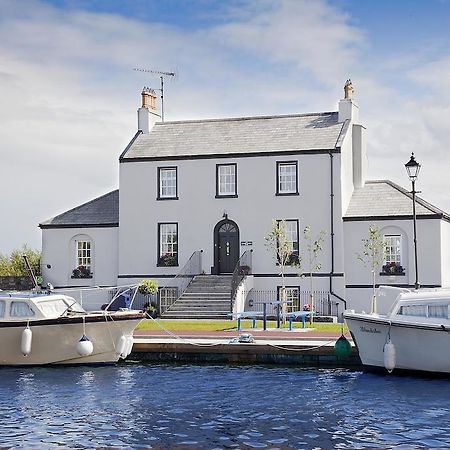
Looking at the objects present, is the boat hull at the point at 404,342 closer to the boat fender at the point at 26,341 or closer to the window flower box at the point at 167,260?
the boat fender at the point at 26,341

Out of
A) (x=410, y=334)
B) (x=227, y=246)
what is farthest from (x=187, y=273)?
(x=410, y=334)

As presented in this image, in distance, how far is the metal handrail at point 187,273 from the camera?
46.7 m

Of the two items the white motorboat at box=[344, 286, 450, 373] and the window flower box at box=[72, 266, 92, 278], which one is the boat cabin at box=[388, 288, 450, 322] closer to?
the white motorboat at box=[344, 286, 450, 373]

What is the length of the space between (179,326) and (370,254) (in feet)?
37.8

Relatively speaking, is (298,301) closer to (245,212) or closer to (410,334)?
(245,212)

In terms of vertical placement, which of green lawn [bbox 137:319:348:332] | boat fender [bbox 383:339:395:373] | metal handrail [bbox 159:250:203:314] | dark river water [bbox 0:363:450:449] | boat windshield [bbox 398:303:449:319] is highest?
metal handrail [bbox 159:250:203:314]

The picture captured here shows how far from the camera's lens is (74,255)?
163 ft

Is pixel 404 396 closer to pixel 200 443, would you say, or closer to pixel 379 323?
pixel 379 323

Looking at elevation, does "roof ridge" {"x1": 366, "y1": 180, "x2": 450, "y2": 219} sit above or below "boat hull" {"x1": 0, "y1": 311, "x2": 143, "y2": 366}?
above

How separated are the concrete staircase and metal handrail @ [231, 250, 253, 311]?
20.6 inches

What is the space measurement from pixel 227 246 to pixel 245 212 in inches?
78.1

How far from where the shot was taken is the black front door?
47.0 meters

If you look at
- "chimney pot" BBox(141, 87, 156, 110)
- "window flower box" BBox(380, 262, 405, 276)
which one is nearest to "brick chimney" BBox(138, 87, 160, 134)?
"chimney pot" BBox(141, 87, 156, 110)

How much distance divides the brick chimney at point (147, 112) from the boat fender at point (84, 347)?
22.8 metres
